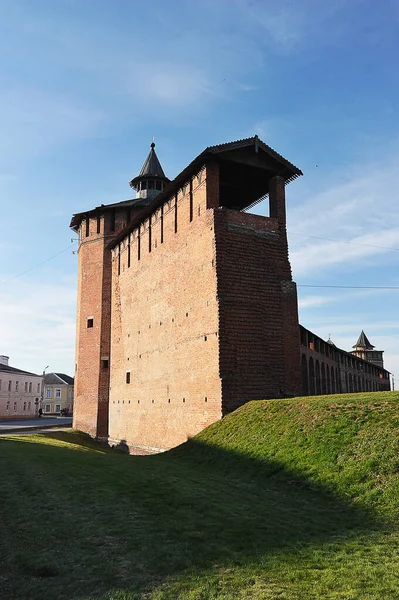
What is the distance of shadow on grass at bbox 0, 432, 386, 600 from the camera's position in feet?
18.1

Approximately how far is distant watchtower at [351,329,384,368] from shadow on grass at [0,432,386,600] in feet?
246

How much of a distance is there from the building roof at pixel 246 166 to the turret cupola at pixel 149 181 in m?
14.1

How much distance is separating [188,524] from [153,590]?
2.23m

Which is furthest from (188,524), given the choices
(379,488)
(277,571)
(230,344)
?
(230,344)

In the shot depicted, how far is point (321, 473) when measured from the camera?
9727mm

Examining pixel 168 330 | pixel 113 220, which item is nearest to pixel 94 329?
pixel 113 220

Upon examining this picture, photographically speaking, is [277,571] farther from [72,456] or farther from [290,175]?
[290,175]

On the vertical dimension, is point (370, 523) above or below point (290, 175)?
below

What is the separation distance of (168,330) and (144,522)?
14016 millimetres

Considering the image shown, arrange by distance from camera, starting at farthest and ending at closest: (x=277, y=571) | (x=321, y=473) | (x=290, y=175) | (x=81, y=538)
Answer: (x=290, y=175) → (x=321, y=473) → (x=81, y=538) → (x=277, y=571)

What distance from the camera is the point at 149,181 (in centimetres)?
3631

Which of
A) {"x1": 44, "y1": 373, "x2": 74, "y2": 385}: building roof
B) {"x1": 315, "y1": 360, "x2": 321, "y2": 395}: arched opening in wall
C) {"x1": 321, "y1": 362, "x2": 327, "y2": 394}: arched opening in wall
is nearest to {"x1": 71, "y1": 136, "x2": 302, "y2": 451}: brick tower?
{"x1": 315, "y1": 360, "x2": 321, "y2": 395}: arched opening in wall

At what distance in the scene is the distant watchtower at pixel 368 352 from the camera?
82500 millimetres

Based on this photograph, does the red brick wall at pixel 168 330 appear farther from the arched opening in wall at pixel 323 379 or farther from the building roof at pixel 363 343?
the building roof at pixel 363 343
